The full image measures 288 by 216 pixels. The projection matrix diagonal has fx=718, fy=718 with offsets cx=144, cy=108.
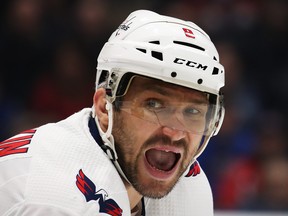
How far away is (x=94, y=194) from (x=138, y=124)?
34 cm

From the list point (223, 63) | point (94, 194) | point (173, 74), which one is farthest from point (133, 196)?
point (223, 63)

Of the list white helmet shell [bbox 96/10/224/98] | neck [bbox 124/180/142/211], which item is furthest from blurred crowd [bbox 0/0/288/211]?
white helmet shell [bbox 96/10/224/98]

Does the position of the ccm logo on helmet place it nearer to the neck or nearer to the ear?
the ear

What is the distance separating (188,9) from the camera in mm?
5723

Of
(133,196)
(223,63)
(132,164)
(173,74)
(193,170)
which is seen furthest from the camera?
(223,63)

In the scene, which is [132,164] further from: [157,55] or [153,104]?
[157,55]

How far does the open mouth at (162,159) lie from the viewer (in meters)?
2.47

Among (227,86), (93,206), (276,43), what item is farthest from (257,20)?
(93,206)

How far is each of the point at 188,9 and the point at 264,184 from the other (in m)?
1.60

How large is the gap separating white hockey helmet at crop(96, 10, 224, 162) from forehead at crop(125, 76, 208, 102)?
0.03 m

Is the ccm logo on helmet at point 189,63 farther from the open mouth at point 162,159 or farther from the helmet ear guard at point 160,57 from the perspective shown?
the open mouth at point 162,159

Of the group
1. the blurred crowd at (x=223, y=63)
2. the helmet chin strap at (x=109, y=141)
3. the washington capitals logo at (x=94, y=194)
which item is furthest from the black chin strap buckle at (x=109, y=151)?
the blurred crowd at (x=223, y=63)

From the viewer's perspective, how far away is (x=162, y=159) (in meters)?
2.48

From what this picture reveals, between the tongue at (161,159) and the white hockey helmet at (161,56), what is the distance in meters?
0.24
